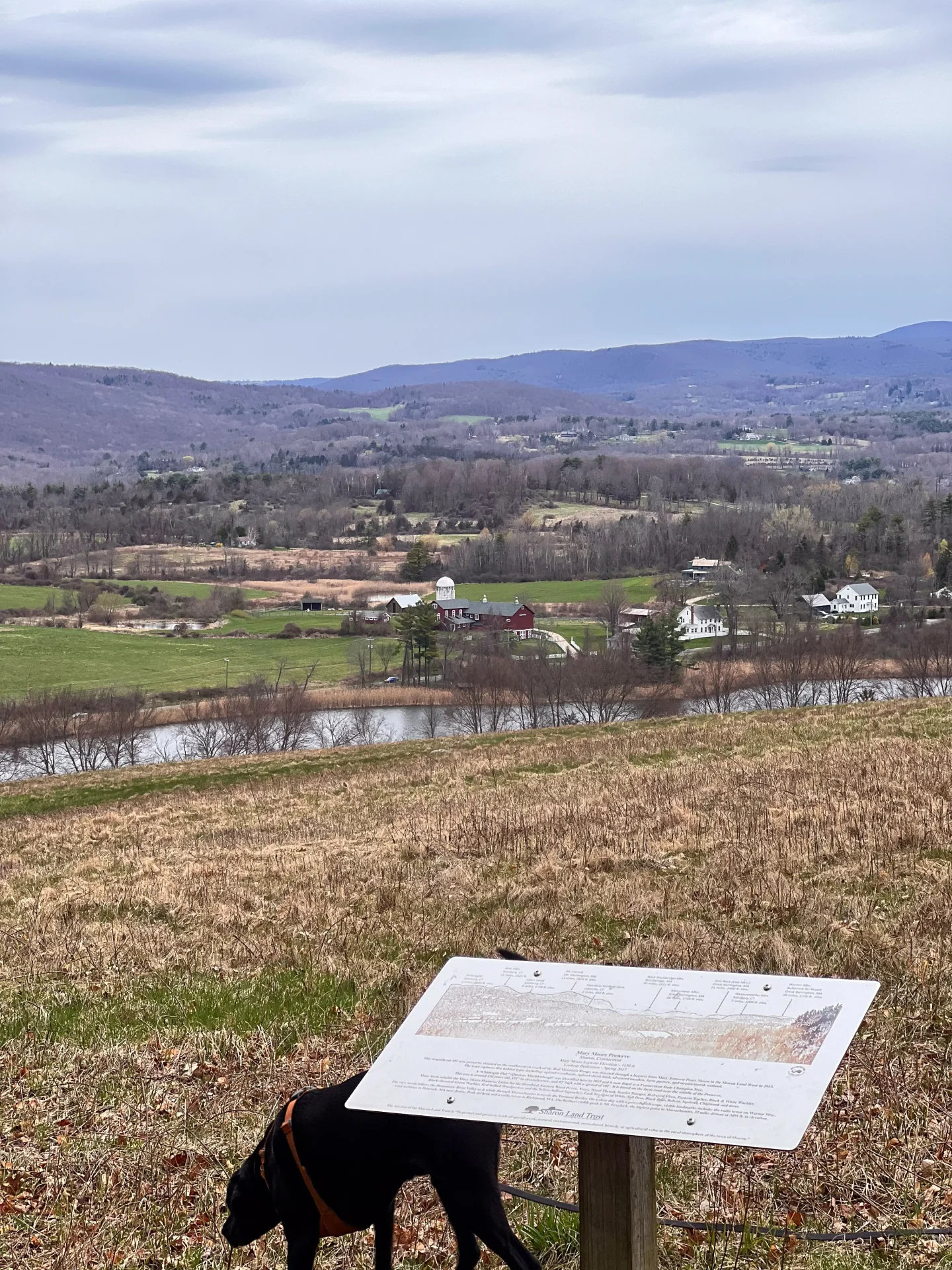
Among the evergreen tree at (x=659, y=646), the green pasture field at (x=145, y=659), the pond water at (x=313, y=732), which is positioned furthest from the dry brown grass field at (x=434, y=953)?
the green pasture field at (x=145, y=659)

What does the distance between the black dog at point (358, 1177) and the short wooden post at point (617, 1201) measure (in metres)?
0.42

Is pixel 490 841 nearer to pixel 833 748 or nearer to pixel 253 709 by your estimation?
pixel 833 748

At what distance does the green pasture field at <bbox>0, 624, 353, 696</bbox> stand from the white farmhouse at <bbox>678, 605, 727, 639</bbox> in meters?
25.2

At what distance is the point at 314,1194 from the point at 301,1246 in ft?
0.66

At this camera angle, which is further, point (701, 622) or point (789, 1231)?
point (701, 622)

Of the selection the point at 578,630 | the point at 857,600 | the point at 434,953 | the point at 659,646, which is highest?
the point at 434,953

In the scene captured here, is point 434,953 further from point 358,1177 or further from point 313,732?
point 313,732

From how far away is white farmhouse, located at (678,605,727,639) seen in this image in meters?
90.1

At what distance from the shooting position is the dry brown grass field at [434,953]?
5.71m

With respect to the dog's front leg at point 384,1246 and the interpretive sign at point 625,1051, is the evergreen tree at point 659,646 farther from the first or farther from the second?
the interpretive sign at point 625,1051

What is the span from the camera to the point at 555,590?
125312mm

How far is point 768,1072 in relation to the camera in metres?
3.28

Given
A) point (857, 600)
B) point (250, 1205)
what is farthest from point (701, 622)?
point (250, 1205)

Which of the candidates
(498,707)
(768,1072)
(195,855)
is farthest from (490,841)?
(498,707)
